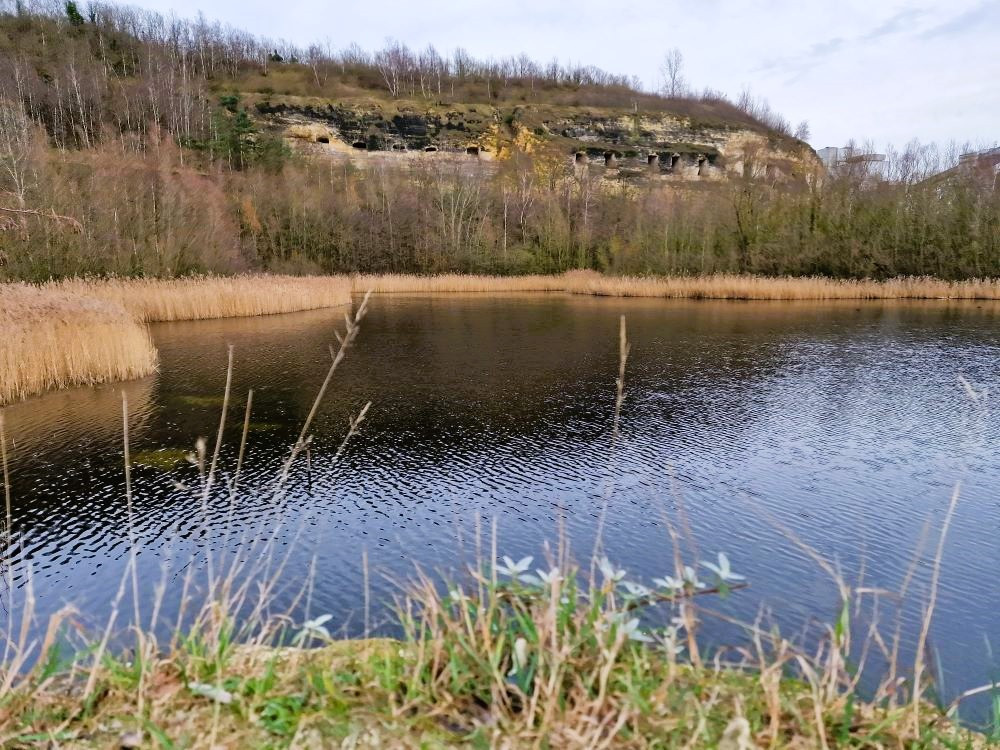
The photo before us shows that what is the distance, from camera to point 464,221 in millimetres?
33281

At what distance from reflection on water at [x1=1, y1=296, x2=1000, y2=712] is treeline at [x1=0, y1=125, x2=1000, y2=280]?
880cm

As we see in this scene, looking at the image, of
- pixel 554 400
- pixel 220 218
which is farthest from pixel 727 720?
pixel 220 218

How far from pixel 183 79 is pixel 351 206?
21026 mm

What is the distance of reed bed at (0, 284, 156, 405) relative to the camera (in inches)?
328

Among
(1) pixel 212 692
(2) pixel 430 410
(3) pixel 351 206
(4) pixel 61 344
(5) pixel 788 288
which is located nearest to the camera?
(1) pixel 212 692

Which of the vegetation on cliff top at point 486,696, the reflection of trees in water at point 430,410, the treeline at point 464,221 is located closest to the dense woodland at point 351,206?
the treeline at point 464,221

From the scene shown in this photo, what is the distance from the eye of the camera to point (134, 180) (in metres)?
21.4

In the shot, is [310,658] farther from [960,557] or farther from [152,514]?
[960,557]

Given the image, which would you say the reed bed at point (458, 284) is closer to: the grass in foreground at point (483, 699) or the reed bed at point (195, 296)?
the reed bed at point (195, 296)

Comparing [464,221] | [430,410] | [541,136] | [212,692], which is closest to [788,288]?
[464,221]

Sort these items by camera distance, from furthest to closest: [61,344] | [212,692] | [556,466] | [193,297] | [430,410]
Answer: [193,297] < [61,344] < [430,410] < [556,466] < [212,692]

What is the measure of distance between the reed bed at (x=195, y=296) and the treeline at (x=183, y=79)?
20.2 metres

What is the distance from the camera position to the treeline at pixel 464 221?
1880 cm

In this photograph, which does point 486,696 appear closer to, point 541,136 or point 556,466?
point 556,466
